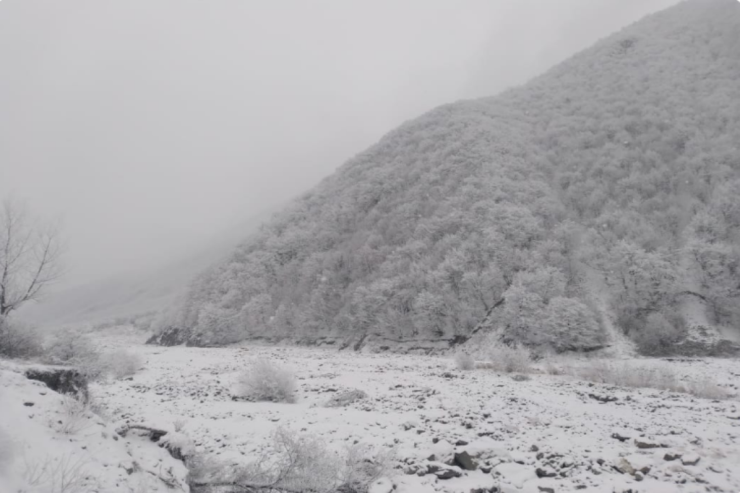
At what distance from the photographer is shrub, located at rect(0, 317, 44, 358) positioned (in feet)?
31.7

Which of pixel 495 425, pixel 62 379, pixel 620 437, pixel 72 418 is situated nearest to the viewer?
pixel 72 418

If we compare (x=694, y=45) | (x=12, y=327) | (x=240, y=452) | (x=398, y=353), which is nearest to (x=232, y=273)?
(x=398, y=353)

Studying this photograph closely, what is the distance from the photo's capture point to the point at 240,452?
7914 mm

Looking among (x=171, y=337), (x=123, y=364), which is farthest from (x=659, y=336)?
(x=171, y=337)

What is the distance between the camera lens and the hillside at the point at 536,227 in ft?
82.1

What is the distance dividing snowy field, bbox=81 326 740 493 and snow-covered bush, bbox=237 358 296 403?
1.75ft

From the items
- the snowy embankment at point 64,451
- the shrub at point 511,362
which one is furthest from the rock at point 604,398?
the snowy embankment at point 64,451

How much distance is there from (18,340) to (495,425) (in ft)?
42.8

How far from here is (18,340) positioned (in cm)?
1009

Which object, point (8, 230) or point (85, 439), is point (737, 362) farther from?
point (8, 230)

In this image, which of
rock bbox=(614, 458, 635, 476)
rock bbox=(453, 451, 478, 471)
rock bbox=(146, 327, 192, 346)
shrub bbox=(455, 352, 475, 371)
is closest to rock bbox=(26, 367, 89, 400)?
rock bbox=(453, 451, 478, 471)

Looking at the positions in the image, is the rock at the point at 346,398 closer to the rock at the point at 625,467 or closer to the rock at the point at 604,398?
the rock at the point at 604,398

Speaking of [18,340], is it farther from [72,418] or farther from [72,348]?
[72,418]

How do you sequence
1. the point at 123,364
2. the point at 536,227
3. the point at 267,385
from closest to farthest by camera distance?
the point at 267,385
the point at 123,364
the point at 536,227
